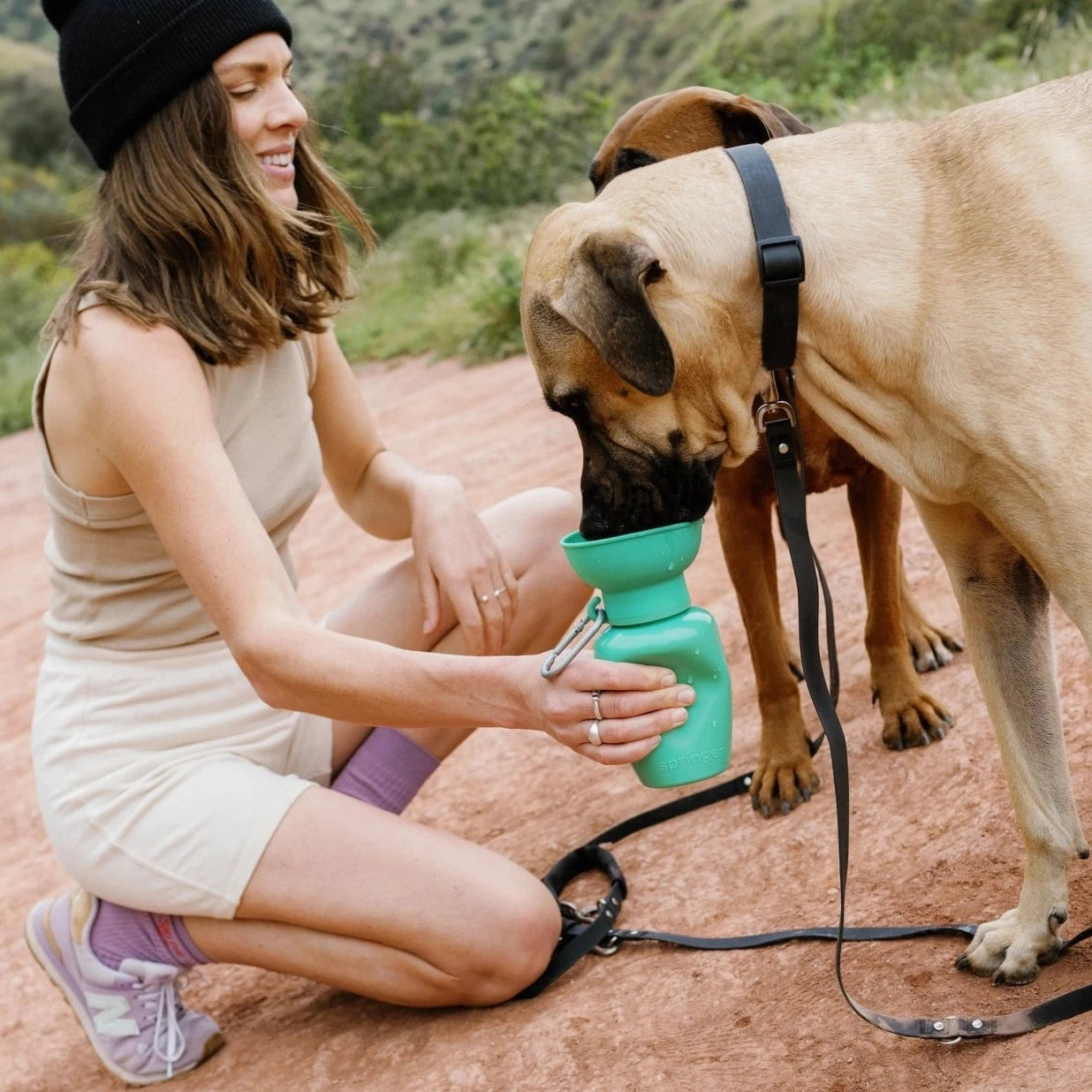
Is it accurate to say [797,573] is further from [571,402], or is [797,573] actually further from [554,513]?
[554,513]

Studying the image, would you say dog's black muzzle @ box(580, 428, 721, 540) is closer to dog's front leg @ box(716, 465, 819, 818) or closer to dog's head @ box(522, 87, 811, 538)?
dog's head @ box(522, 87, 811, 538)

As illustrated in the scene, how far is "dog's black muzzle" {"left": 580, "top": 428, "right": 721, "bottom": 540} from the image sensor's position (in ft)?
8.49

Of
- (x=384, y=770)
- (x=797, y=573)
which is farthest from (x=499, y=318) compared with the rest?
(x=797, y=573)

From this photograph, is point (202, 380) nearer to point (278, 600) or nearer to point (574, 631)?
point (278, 600)

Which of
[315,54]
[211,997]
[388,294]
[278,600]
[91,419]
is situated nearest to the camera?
[278,600]

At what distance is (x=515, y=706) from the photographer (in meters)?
2.33

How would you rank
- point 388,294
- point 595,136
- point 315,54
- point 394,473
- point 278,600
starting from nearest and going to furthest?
point 278,600 < point 394,473 < point 388,294 < point 595,136 < point 315,54

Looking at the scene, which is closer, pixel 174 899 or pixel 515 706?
pixel 515 706

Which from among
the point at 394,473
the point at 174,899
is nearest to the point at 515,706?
the point at 174,899

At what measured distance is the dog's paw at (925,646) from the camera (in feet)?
12.6

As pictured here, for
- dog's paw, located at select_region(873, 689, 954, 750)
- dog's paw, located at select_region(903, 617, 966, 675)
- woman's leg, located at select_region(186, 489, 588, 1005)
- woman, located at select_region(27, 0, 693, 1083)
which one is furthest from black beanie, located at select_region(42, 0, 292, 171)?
dog's paw, located at select_region(903, 617, 966, 675)

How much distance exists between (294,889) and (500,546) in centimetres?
104

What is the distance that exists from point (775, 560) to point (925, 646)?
0.69 m

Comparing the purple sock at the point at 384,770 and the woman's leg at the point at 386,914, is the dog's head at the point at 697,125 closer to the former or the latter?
the purple sock at the point at 384,770
